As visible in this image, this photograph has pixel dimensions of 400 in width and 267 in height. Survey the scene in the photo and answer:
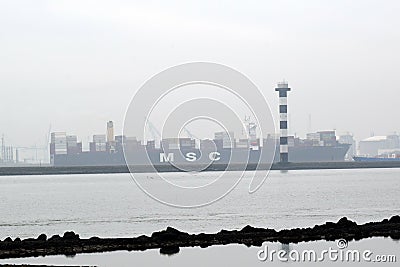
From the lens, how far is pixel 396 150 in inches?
5226

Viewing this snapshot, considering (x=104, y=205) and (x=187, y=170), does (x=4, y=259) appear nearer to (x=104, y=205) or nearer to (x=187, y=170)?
(x=104, y=205)

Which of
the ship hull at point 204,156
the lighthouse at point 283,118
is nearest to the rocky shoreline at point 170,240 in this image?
the lighthouse at point 283,118

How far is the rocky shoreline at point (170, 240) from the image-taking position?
644 inches

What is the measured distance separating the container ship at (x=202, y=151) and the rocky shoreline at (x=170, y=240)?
7309cm

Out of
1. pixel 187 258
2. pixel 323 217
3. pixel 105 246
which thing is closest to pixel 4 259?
pixel 105 246

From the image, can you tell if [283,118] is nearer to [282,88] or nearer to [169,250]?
[282,88]

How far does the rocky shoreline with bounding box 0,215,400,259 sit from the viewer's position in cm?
1636

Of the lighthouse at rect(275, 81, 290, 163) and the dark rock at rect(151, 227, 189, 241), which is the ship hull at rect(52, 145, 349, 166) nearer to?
the lighthouse at rect(275, 81, 290, 163)

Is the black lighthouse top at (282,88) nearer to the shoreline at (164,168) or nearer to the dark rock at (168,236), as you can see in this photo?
the shoreline at (164,168)

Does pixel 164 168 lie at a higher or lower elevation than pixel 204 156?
lower

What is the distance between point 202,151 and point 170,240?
79.5 meters

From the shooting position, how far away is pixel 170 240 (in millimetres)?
17719

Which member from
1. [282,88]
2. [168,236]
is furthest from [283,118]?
[168,236]

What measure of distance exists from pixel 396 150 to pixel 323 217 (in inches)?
4315
